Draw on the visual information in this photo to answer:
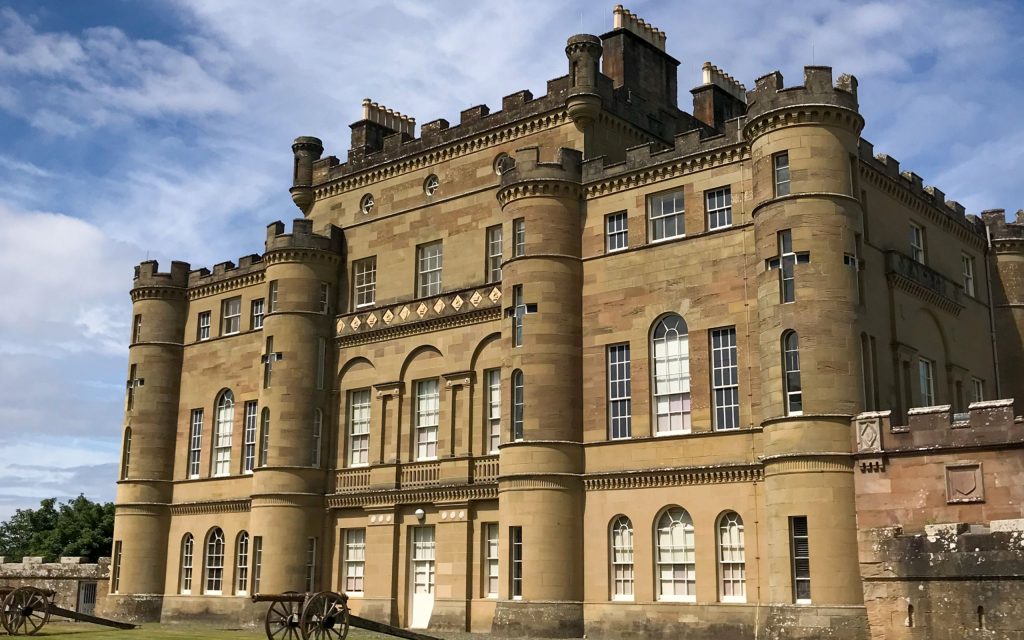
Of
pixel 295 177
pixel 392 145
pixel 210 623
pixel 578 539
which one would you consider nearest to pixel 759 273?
pixel 578 539

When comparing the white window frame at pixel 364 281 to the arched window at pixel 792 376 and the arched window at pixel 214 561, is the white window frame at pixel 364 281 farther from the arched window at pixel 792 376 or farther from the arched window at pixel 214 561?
the arched window at pixel 792 376

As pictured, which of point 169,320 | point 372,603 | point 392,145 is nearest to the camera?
point 372,603

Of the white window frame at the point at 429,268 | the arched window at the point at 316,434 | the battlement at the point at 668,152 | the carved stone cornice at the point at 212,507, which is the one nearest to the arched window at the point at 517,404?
the white window frame at the point at 429,268

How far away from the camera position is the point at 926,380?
32.9 m

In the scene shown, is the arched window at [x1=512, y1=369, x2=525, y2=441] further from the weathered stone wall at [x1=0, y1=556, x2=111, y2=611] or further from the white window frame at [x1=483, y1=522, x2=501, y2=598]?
the weathered stone wall at [x1=0, y1=556, x2=111, y2=611]

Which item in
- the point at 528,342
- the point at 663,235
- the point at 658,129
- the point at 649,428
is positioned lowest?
the point at 649,428

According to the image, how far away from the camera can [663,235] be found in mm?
32188

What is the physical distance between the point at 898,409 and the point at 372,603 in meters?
17.0

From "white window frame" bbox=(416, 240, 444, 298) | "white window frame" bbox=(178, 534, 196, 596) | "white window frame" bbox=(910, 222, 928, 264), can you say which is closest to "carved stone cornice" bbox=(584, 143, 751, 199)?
"white window frame" bbox=(416, 240, 444, 298)

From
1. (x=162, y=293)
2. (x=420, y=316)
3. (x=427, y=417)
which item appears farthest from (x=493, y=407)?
(x=162, y=293)

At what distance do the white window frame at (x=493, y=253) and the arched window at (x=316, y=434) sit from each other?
817 centimetres

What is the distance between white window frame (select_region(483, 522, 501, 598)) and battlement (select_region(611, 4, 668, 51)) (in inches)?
658

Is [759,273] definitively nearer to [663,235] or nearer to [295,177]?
[663,235]

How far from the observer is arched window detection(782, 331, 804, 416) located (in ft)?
90.5
